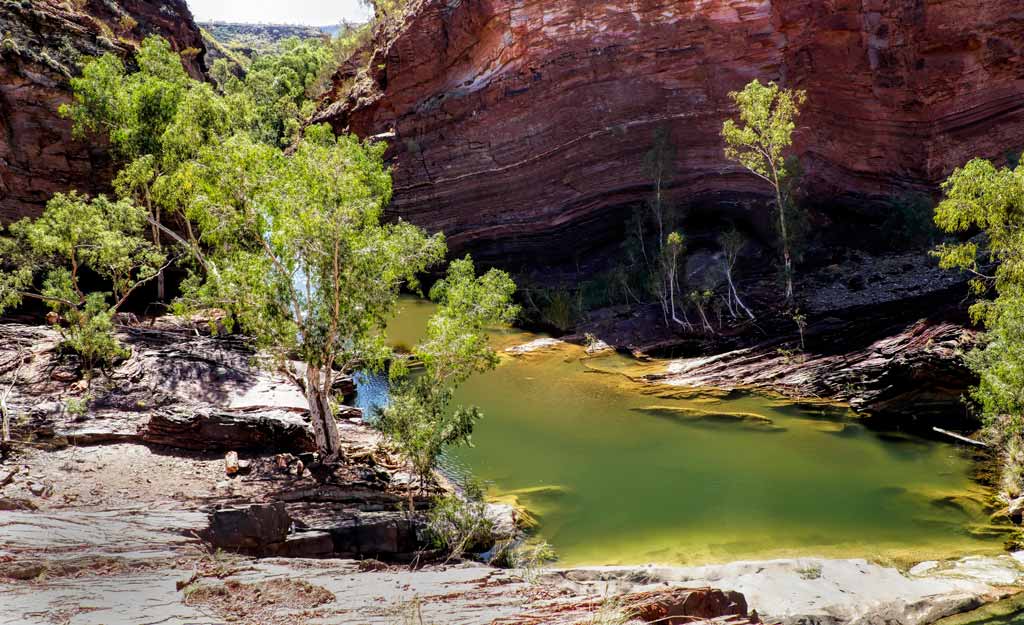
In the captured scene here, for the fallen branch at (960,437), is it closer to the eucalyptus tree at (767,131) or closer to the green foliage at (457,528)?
the eucalyptus tree at (767,131)

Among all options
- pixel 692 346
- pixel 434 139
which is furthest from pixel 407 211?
pixel 692 346

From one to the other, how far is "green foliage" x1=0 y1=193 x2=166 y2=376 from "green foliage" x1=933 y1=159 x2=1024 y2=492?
20025 millimetres

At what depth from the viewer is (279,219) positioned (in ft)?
45.8

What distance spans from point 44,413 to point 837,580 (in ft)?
53.4

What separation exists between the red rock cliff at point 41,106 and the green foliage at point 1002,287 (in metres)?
28.9

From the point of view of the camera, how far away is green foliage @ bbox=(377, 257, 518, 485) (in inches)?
548

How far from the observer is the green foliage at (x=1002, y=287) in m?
14.4

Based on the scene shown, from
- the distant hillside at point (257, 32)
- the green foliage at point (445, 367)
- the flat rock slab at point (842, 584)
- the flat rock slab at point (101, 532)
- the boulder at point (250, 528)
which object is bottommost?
the flat rock slab at point (842, 584)

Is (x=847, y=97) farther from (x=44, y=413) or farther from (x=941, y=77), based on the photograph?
(x=44, y=413)

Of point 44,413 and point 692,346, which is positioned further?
point 692,346

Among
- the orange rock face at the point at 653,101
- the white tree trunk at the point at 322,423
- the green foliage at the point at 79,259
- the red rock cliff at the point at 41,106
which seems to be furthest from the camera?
the orange rock face at the point at 653,101

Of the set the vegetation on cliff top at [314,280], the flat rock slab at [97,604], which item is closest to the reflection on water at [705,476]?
the vegetation on cliff top at [314,280]

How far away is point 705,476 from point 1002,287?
827cm

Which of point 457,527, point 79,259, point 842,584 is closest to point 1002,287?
point 842,584
